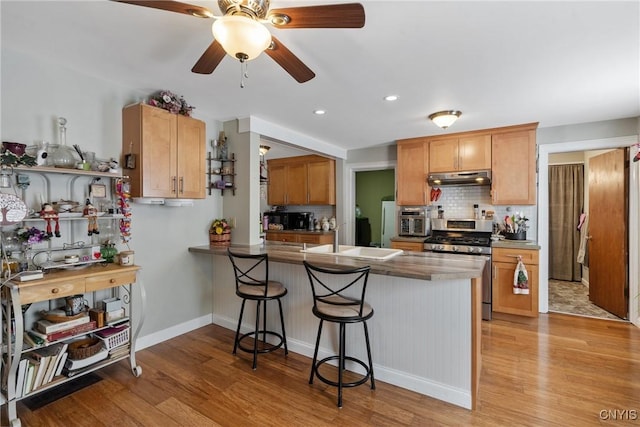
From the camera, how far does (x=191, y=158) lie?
2.99 metres

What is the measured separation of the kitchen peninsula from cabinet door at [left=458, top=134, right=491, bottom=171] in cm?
202

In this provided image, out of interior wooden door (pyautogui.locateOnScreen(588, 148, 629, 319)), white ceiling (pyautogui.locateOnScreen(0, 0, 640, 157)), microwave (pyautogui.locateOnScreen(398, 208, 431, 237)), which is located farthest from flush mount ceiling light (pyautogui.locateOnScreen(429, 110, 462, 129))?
interior wooden door (pyautogui.locateOnScreen(588, 148, 629, 319))

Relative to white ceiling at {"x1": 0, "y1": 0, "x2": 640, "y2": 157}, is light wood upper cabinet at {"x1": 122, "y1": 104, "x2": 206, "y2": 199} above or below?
below

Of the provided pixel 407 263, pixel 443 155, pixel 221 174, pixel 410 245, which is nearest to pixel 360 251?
pixel 407 263

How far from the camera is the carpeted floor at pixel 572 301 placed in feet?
12.8

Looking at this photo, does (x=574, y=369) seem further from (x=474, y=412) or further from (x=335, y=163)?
(x=335, y=163)

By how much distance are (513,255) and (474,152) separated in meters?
1.39

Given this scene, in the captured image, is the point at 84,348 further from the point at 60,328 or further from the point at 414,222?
the point at 414,222

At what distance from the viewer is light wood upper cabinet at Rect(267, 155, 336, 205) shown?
556 cm

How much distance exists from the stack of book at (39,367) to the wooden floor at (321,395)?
0.66ft

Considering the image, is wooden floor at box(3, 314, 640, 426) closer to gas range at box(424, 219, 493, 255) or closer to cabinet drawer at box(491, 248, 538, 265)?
cabinet drawer at box(491, 248, 538, 265)

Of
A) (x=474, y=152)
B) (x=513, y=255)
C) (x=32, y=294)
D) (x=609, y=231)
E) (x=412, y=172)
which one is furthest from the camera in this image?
(x=412, y=172)

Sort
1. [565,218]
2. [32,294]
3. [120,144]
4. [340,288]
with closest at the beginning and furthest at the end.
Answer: [32,294], [340,288], [120,144], [565,218]

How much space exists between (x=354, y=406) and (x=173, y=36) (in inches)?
103
